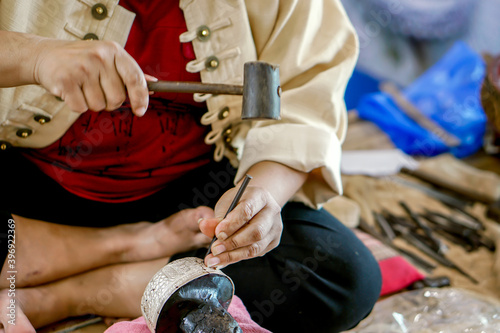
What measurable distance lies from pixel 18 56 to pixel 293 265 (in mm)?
660

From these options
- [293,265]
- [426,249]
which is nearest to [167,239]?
[293,265]

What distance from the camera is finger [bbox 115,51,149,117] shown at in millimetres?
626

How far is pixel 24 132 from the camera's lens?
36.6 inches

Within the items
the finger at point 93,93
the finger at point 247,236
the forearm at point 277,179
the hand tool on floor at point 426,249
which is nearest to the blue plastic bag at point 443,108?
the hand tool on floor at point 426,249

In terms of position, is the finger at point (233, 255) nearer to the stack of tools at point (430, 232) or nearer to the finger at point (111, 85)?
the finger at point (111, 85)

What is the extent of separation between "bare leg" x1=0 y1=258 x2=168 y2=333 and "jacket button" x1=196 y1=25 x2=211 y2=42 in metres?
0.52

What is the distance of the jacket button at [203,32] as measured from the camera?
919 millimetres

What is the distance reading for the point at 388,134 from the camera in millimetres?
2963

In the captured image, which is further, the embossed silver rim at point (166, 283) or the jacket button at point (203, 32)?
the jacket button at point (203, 32)

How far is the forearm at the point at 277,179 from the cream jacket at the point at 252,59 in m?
0.02

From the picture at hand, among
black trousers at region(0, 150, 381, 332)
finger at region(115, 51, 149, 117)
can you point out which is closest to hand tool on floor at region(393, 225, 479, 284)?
black trousers at region(0, 150, 381, 332)

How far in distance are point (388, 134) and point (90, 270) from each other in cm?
237

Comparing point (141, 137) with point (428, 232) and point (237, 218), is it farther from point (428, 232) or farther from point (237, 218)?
point (428, 232)

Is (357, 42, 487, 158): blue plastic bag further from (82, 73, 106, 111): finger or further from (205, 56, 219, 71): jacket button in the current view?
(82, 73, 106, 111): finger
